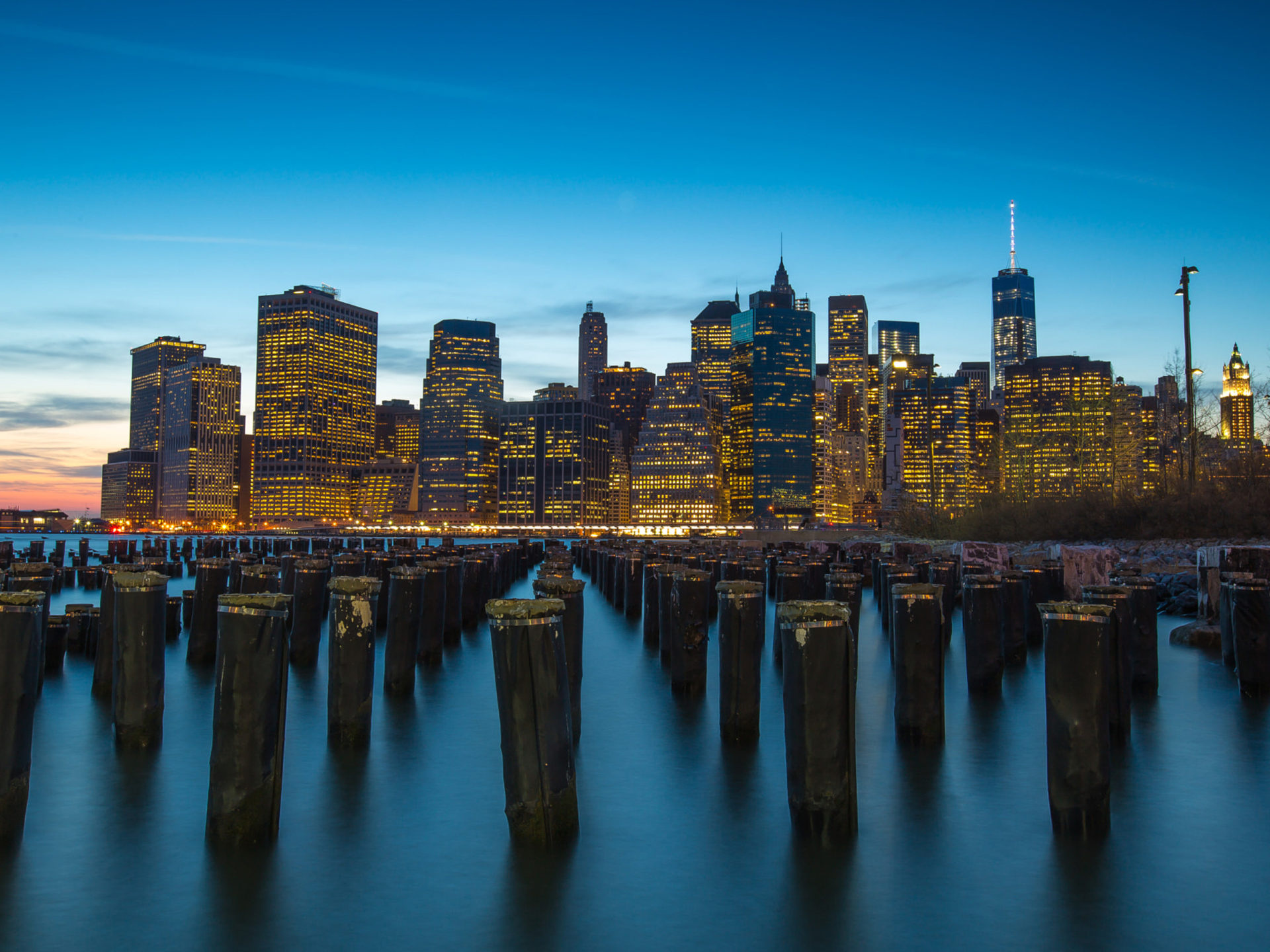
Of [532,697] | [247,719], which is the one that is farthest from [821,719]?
[247,719]

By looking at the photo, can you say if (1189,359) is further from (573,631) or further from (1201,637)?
(573,631)

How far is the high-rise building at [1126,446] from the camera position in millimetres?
47497

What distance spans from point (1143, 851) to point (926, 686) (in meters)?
3.22

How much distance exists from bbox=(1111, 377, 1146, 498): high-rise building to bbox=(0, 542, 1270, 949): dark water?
36.6m

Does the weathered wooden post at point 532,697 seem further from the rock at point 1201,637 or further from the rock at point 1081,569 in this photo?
the rock at point 1081,569

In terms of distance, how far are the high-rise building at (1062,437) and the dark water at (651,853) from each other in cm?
3569

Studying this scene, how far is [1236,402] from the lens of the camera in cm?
4556

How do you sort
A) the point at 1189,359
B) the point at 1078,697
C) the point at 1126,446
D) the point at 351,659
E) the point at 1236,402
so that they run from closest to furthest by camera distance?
the point at 1078,697 < the point at 351,659 < the point at 1189,359 < the point at 1236,402 < the point at 1126,446

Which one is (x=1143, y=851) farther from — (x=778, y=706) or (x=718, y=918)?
(x=778, y=706)

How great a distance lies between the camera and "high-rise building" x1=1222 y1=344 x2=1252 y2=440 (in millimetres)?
40344

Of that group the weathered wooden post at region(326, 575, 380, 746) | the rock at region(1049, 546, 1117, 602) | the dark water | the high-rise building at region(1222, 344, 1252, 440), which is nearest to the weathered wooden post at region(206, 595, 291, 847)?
the dark water

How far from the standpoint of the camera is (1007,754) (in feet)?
33.1

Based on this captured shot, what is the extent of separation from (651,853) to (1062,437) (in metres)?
80.8

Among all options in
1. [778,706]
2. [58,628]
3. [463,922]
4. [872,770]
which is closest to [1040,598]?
[778,706]
